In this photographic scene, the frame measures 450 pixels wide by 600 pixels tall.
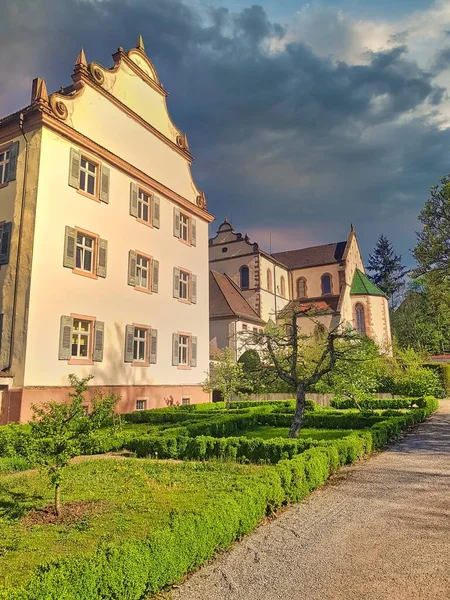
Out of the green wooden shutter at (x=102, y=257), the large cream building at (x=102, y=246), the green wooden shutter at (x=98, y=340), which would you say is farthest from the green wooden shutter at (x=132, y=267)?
the green wooden shutter at (x=98, y=340)

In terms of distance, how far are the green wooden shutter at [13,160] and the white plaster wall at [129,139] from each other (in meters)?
2.41

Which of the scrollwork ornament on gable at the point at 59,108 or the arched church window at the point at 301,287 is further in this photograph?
the arched church window at the point at 301,287

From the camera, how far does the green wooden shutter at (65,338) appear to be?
663 inches

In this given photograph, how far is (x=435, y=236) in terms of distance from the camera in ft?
73.5

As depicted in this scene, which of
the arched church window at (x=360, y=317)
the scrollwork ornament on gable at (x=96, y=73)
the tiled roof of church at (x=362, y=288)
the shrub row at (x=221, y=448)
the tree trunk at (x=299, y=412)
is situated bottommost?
the shrub row at (x=221, y=448)

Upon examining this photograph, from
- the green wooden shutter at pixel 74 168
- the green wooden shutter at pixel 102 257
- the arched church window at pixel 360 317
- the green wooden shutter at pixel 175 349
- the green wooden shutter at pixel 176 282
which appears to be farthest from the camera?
the arched church window at pixel 360 317

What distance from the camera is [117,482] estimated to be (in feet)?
27.8

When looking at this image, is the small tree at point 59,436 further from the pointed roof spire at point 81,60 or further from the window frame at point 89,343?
the pointed roof spire at point 81,60

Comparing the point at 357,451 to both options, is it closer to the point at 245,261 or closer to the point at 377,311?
the point at 245,261

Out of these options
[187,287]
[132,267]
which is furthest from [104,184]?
[187,287]

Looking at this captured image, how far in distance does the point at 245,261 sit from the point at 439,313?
73.5 ft

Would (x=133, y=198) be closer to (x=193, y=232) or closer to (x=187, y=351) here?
(x=193, y=232)

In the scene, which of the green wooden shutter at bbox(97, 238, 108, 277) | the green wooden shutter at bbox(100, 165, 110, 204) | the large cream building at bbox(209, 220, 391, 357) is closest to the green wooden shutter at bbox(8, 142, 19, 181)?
the green wooden shutter at bbox(100, 165, 110, 204)

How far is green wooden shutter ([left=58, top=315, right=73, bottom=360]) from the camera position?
16828mm
